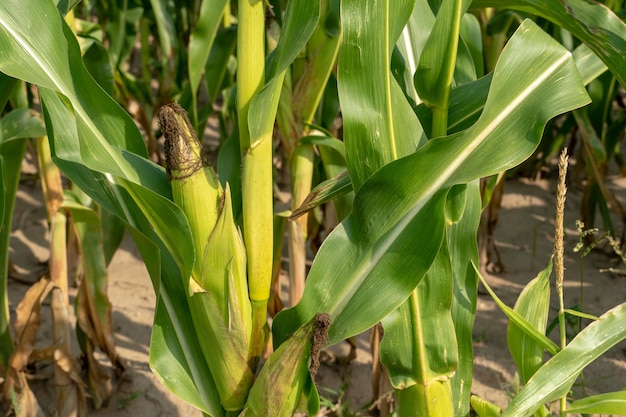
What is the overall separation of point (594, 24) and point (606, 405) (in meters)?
0.74

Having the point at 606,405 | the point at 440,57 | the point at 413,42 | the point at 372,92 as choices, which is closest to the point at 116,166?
the point at 372,92

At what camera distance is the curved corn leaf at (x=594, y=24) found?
1.47 m

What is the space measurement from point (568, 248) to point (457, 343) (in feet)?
6.25

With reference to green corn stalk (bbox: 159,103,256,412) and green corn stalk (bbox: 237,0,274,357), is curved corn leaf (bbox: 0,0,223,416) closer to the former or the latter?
green corn stalk (bbox: 159,103,256,412)

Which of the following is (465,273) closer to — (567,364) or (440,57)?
(567,364)

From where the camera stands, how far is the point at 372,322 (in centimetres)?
139

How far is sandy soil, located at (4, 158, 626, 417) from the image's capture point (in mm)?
2475

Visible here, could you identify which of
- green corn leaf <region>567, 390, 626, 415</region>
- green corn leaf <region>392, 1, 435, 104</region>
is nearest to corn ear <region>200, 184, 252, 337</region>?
green corn leaf <region>392, 1, 435, 104</region>

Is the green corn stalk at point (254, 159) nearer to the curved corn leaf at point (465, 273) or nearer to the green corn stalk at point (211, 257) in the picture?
the green corn stalk at point (211, 257)

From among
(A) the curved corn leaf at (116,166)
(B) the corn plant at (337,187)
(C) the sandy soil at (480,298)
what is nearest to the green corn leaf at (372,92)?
(B) the corn plant at (337,187)

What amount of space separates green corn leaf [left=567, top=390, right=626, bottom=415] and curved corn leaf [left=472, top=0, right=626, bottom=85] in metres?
0.60

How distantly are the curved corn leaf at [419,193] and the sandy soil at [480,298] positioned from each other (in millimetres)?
1029

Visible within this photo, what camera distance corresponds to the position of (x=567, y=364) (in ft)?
4.92

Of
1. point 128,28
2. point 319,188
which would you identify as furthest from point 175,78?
point 319,188
